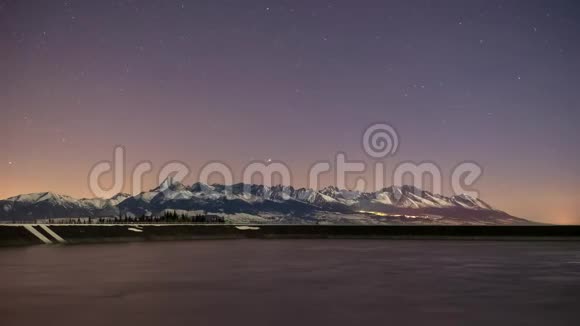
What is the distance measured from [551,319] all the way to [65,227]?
323ft

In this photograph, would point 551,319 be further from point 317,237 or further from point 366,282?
point 317,237

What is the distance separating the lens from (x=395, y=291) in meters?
35.4

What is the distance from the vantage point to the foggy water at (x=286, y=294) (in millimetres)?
25828

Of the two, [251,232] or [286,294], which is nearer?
[286,294]

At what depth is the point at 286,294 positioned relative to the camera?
33.8 m

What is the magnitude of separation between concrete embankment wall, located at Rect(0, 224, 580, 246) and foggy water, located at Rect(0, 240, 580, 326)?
54.8m

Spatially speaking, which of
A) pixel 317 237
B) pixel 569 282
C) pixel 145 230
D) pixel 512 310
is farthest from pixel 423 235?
pixel 512 310

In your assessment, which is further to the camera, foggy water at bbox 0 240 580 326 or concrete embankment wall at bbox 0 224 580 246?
concrete embankment wall at bbox 0 224 580 246

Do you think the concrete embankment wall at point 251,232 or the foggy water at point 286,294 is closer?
the foggy water at point 286,294

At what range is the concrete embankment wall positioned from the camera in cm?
10719

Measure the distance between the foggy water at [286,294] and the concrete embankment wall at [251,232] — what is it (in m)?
54.8

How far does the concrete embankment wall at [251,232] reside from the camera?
10719cm

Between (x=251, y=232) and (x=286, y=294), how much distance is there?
11840cm

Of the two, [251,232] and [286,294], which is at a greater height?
[251,232]
